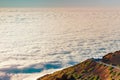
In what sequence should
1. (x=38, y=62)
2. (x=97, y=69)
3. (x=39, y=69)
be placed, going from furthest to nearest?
(x=38, y=62) < (x=39, y=69) < (x=97, y=69)

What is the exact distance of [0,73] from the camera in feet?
452

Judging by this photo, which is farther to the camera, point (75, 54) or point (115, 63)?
point (75, 54)

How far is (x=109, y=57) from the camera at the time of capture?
87562 mm

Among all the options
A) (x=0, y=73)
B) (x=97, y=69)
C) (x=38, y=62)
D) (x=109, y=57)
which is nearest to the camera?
(x=97, y=69)

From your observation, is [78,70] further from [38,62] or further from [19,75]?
[38,62]

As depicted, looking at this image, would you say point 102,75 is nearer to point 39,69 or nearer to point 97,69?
point 97,69

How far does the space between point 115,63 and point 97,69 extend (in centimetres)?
770

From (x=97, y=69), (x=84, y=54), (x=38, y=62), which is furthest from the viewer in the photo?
(x=84, y=54)

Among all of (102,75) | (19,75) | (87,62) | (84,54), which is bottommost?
(102,75)

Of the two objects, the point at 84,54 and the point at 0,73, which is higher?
the point at 84,54

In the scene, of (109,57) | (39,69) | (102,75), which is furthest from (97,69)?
(39,69)

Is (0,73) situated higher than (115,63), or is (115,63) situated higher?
(0,73)

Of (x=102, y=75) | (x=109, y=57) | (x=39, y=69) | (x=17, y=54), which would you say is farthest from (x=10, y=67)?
(x=102, y=75)

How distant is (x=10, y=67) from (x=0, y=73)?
1601cm
